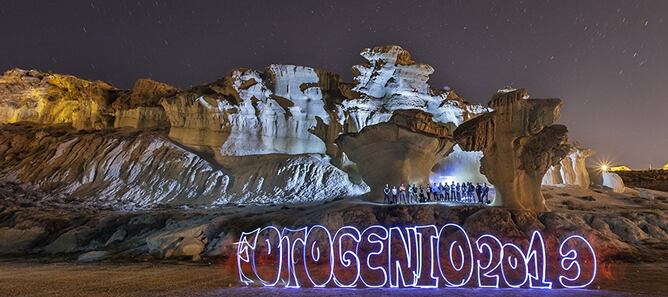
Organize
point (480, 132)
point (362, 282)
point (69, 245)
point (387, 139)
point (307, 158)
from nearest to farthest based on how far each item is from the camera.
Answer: point (362, 282) → point (480, 132) → point (69, 245) → point (387, 139) → point (307, 158)

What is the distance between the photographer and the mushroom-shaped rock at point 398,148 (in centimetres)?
2605

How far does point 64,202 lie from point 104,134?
10.1m

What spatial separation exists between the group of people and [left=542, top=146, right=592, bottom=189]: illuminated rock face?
58.7ft

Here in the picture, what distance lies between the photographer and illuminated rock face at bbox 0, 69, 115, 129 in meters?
47.5

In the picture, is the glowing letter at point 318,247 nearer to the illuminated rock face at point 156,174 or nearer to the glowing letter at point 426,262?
the glowing letter at point 426,262

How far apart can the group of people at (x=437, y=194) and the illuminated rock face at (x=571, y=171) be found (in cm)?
1788

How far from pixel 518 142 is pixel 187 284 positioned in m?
14.0

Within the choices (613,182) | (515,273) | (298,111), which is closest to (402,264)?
(515,273)

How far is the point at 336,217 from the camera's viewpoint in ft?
60.0

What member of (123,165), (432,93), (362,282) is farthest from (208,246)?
(432,93)

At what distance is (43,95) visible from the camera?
48531 mm

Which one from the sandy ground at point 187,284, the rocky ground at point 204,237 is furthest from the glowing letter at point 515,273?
the rocky ground at point 204,237

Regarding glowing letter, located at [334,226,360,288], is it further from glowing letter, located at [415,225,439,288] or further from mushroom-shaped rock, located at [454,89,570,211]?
mushroom-shaped rock, located at [454,89,570,211]

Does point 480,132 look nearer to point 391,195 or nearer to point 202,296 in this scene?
point 391,195
